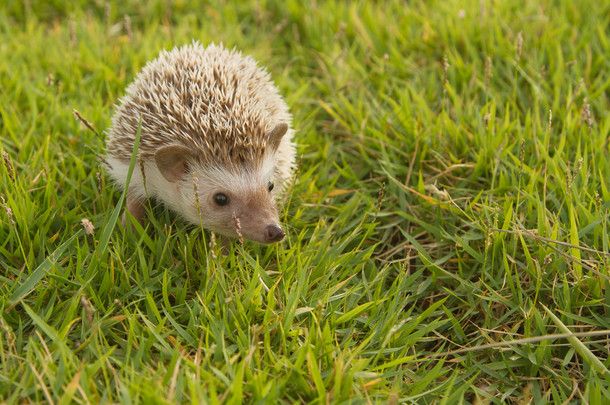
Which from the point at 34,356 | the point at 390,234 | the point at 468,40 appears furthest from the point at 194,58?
the point at 468,40

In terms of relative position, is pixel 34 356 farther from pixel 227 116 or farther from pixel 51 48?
pixel 51 48

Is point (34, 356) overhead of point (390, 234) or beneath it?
overhead

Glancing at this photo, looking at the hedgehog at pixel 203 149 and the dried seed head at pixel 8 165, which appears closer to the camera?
the dried seed head at pixel 8 165

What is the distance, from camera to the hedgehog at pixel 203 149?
124 inches

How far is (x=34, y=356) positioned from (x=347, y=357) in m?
1.45

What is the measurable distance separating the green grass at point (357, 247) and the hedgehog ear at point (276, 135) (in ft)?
1.62

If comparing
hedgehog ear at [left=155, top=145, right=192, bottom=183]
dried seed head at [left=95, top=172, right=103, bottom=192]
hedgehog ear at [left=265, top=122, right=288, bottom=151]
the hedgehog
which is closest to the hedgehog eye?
the hedgehog

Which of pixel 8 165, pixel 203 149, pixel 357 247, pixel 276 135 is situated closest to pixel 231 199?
pixel 203 149

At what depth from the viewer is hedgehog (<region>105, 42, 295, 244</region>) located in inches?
124

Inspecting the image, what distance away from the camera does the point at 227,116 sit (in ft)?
10.5

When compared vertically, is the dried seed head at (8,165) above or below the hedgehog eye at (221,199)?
above

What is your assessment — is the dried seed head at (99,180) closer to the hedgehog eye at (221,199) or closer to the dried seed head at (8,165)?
the dried seed head at (8,165)

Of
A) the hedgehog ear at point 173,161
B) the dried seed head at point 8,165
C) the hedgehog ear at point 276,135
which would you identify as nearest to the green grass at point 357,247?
the dried seed head at point 8,165

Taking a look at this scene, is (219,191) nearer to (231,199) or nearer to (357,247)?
(231,199)
